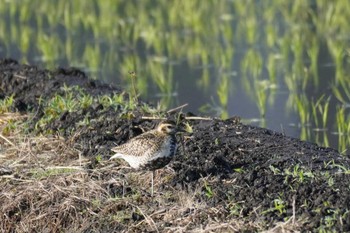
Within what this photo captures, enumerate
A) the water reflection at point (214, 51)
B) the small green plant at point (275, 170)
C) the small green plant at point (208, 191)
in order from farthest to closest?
the water reflection at point (214, 51), the small green plant at point (275, 170), the small green plant at point (208, 191)

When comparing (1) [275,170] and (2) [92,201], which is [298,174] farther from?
(2) [92,201]

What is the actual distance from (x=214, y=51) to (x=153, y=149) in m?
7.01

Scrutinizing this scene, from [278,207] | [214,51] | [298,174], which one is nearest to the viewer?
[278,207]

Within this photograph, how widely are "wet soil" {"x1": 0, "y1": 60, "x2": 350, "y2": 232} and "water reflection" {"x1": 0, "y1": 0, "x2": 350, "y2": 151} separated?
4.87ft

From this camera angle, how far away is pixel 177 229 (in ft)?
21.0

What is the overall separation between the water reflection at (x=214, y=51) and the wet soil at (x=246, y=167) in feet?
4.87

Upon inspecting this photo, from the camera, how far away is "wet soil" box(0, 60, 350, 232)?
6.30 metres

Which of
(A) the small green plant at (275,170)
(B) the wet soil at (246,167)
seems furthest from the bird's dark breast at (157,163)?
(A) the small green plant at (275,170)

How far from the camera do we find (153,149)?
22.9 feet

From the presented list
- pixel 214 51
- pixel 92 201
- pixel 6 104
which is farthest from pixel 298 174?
pixel 214 51

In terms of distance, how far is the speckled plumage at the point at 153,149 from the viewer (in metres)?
6.98

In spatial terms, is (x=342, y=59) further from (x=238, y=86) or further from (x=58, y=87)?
(x=58, y=87)

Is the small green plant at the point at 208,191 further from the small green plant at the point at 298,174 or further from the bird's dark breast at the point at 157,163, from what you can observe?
the small green plant at the point at 298,174

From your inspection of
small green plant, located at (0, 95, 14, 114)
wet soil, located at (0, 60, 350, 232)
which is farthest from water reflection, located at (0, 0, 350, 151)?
small green plant, located at (0, 95, 14, 114)
